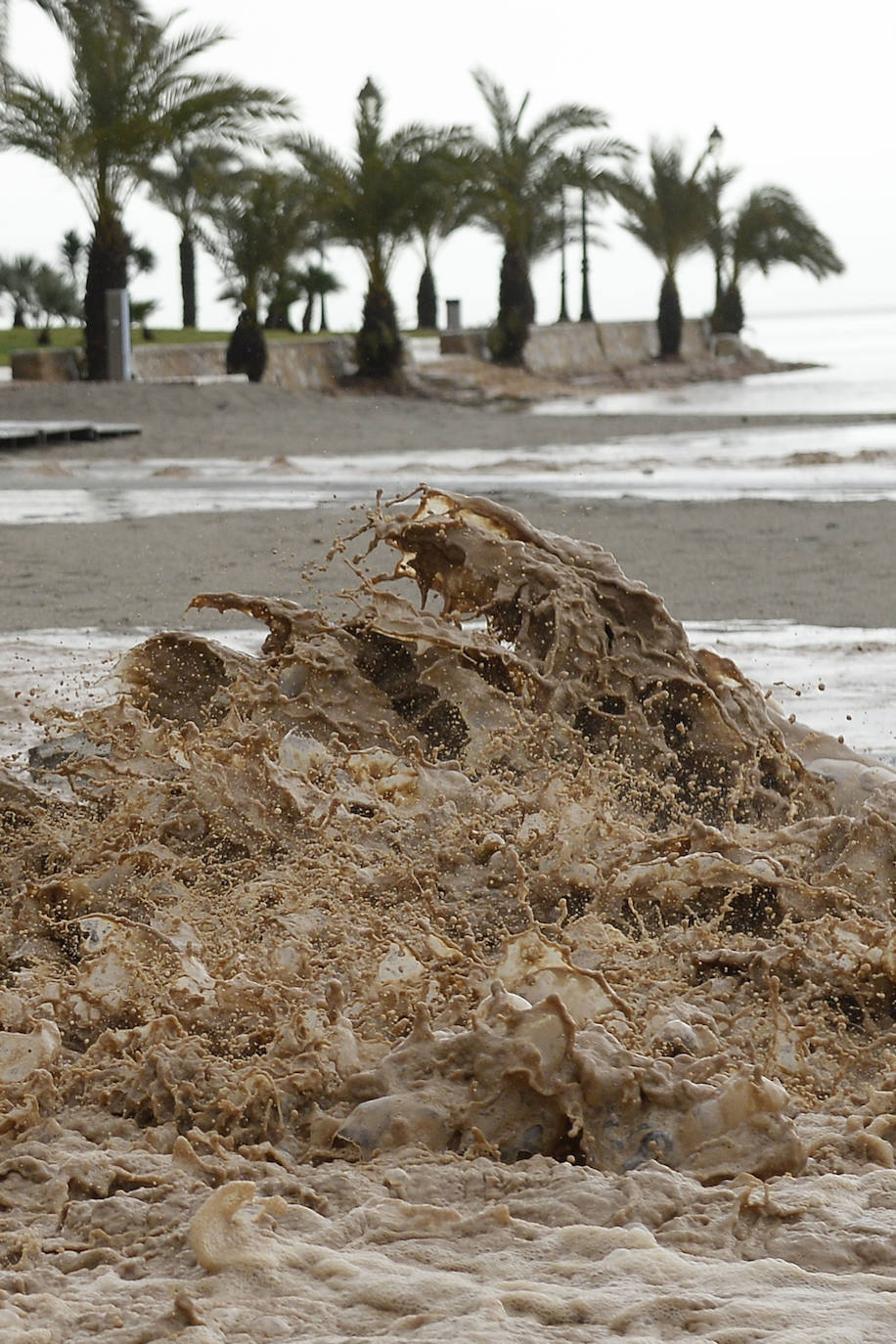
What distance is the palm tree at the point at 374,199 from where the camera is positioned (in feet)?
94.5

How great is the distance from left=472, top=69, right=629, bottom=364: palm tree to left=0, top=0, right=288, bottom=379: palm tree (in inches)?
320

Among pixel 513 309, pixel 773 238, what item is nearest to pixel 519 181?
pixel 513 309

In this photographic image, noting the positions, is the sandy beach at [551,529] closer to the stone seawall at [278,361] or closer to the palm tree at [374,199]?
the stone seawall at [278,361]

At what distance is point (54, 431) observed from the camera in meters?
18.0

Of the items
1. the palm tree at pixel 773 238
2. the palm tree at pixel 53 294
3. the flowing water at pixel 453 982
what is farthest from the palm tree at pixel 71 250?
the flowing water at pixel 453 982

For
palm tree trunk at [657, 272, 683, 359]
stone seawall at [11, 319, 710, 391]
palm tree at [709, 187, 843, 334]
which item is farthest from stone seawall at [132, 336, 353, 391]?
palm tree at [709, 187, 843, 334]

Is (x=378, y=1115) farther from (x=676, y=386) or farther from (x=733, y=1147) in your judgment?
(x=676, y=386)

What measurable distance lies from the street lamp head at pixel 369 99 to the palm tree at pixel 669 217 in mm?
10940

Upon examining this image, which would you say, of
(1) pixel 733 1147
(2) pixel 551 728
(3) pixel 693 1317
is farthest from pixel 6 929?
(3) pixel 693 1317

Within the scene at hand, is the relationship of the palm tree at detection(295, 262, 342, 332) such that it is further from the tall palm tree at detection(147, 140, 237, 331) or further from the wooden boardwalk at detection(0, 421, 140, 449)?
the wooden boardwalk at detection(0, 421, 140, 449)

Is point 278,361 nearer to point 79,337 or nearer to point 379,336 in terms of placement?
point 379,336

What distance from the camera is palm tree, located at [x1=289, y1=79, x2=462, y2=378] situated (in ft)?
94.5

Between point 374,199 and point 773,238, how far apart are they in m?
22.3

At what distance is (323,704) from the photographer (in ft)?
14.2
